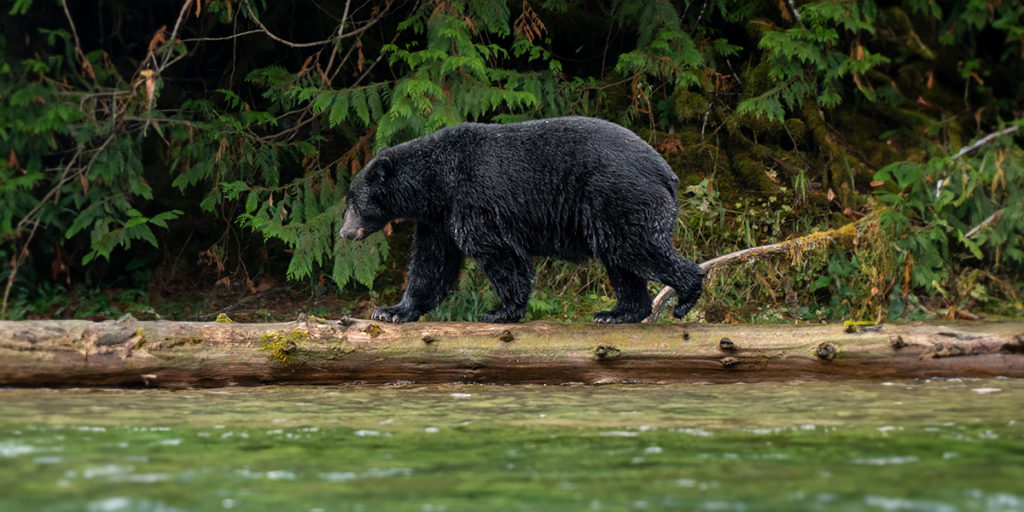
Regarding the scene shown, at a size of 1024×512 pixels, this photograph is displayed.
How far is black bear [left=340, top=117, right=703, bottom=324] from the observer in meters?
5.93

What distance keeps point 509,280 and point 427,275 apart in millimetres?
645

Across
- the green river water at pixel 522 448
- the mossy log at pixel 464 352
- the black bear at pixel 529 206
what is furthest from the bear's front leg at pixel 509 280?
the green river water at pixel 522 448

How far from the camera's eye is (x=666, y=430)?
14.2 feet

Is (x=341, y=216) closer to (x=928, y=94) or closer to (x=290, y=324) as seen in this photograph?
(x=290, y=324)

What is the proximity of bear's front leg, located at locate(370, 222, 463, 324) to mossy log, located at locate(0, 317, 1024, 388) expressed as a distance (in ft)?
1.78

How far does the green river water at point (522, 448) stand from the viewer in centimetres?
310

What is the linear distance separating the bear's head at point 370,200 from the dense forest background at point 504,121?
3.61 feet

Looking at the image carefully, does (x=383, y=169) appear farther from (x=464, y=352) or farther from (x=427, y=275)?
(x=464, y=352)

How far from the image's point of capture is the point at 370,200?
6660 millimetres

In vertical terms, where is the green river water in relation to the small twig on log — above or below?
below

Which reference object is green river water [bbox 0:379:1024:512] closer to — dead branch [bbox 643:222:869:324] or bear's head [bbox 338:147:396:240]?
bear's head [bbox 338:147:396:240]

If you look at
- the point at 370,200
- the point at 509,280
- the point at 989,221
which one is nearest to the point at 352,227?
the point at 370,200

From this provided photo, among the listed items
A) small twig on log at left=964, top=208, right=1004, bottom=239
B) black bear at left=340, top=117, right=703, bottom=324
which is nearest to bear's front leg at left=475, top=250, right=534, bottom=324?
black bear at left=340, top=117, right=703, bottom=324

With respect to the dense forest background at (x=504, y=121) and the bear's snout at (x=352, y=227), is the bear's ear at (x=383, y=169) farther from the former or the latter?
the dense forest background at (x=504, y=121)
